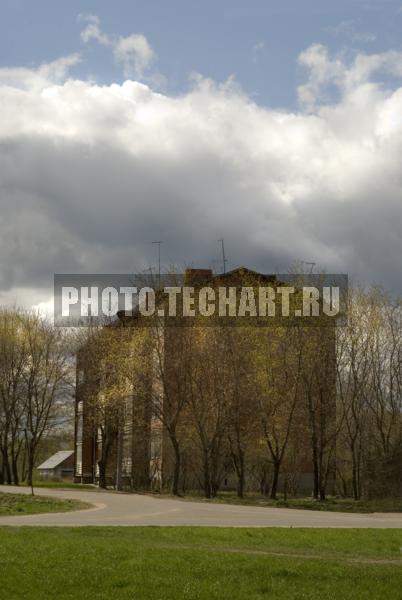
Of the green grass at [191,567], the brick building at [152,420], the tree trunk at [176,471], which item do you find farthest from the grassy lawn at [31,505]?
the brick building at [152,420]

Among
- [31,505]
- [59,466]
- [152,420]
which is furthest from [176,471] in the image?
[59,466]

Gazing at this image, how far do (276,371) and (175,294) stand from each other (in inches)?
286

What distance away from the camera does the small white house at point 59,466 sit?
10599 centimetres

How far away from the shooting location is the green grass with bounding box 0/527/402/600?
12.3m

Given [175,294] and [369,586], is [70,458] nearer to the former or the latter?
[175,294]

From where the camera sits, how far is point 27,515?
92.4 feet

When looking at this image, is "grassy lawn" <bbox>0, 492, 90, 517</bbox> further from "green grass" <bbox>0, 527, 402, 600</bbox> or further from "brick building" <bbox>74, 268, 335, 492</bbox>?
"brick building" <bbox>74, 268, 335, 492</bbox>

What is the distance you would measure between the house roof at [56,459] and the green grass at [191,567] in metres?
91.5

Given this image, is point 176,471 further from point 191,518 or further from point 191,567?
point 191,567

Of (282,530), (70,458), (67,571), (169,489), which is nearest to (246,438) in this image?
(169,489)

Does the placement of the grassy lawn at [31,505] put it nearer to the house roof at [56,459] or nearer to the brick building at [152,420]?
the brick building at [152,420]

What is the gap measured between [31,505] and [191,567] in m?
20.5

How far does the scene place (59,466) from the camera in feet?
356

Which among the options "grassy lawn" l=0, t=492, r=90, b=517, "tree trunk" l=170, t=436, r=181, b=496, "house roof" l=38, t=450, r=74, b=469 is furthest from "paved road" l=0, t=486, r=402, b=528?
"house roof" l=38, t=450, r=74, b=469
